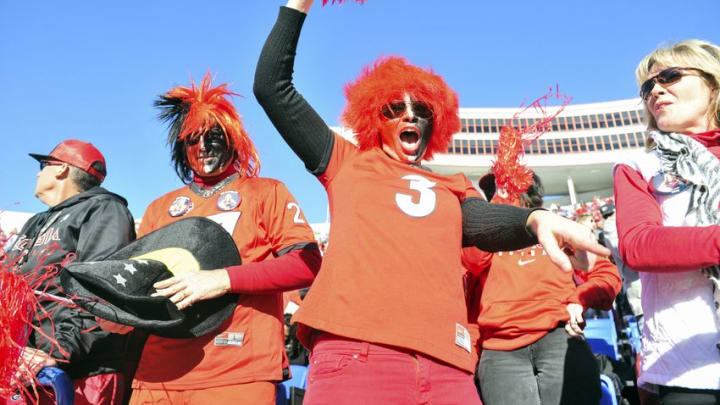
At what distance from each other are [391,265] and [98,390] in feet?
6.19

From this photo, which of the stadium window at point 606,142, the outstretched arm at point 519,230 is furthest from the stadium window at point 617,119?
the outstretched arm at point 519,230

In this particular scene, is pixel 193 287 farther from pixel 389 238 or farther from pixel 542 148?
pixel 542 148

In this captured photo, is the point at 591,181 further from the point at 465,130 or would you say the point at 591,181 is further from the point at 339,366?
the point at 339,366

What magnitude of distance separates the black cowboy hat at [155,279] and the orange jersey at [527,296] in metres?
1.62

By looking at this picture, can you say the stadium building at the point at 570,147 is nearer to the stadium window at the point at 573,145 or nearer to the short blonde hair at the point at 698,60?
the stadium window at the point at 573,145

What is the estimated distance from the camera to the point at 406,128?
2.48 m

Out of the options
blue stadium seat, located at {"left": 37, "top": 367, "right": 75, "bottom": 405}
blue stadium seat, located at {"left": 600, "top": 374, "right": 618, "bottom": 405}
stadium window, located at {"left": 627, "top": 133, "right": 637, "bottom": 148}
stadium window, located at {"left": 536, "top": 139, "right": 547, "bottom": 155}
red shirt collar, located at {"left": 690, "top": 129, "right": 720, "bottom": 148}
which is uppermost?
stadium window, located at {"left": 627, "top": 133, "right": 637, "bottom": 148}

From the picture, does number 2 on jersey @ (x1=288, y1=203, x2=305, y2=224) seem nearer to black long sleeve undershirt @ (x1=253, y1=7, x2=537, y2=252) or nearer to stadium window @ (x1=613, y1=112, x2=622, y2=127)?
black long sleeve undershirt @ (x1=253, y1=7, x2=537, y2=252)

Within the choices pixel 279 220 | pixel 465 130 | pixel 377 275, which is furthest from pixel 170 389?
pixel 465 130

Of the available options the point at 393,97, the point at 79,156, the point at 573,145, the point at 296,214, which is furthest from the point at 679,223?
the point at 573,145

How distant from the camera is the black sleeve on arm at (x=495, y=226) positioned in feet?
6.82

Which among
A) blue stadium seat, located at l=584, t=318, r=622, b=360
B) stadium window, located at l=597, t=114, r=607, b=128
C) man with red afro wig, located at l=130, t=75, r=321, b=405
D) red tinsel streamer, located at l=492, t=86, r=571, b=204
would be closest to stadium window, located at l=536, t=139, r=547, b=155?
stadium window, located at l=597, t=114, r=607, b=128

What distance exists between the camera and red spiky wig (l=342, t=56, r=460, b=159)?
8.29 feet

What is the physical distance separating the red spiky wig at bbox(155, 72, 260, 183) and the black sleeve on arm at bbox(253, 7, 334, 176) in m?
1.09
